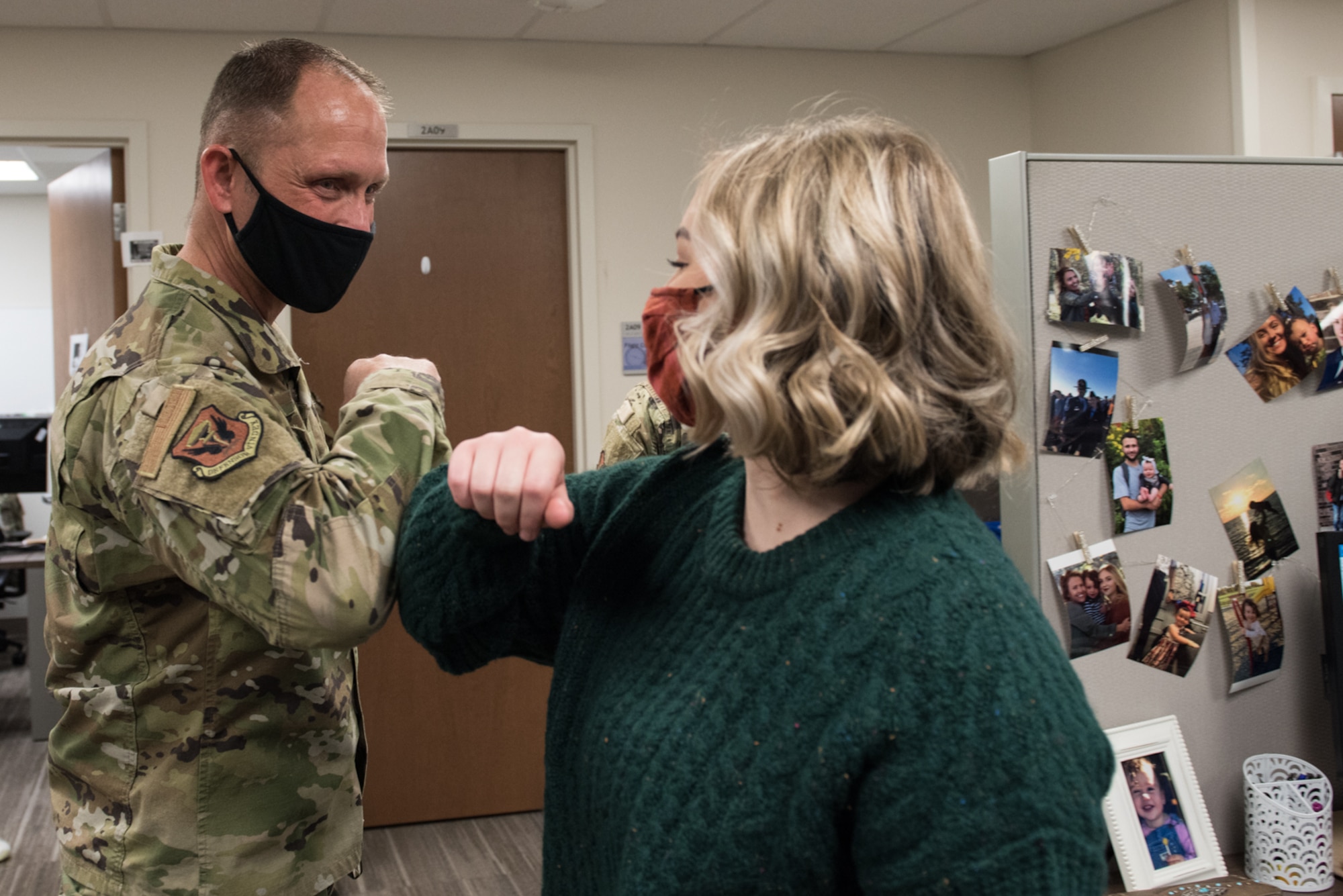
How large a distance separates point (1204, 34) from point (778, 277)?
3.08 metres

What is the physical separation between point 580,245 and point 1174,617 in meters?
2.29

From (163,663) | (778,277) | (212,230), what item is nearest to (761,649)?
(778,277)

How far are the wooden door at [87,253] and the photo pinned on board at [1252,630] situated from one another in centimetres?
298

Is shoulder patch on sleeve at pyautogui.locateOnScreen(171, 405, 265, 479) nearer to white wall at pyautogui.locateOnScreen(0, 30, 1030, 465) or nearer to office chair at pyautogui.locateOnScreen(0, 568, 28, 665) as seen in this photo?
white wall at pyautogui.locateOnScreen(0, 30, 1030, 465)

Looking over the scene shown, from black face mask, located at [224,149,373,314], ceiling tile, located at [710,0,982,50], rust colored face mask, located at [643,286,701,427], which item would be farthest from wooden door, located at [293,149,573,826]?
rust colored face mask, located at [643,286,701,427]

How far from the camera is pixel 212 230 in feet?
3.81

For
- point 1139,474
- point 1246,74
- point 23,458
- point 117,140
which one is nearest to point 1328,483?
point 1139,474

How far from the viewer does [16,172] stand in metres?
6.22

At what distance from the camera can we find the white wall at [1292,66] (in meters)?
3.04

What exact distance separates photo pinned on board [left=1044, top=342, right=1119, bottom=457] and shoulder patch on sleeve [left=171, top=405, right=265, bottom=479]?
103 cm

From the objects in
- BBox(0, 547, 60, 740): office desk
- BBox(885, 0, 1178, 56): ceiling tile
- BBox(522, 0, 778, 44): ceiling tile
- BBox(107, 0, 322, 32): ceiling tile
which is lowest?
BBox(0, 547, 60, 740): office desk

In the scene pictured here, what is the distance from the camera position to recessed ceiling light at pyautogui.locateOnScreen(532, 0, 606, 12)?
2865 millimetres

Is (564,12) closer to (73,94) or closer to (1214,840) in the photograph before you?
(73,94)

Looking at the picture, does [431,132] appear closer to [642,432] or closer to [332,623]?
[642,432]
